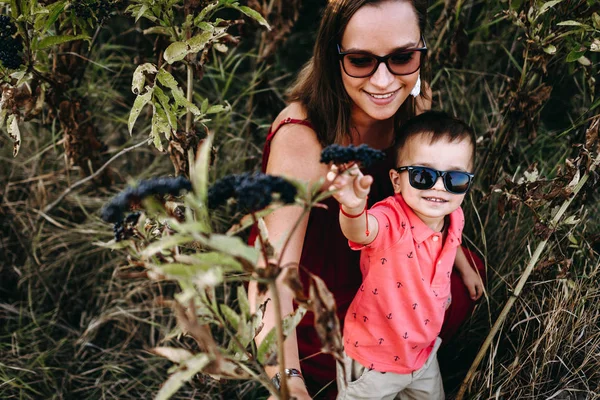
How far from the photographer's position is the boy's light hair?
170cm

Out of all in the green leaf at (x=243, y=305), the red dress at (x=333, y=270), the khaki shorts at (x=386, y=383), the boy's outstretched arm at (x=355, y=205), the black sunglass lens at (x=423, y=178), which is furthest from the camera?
the red dress at (x=333, y=270)

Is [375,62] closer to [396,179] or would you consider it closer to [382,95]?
[382,95]

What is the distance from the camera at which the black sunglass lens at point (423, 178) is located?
166 centimetres

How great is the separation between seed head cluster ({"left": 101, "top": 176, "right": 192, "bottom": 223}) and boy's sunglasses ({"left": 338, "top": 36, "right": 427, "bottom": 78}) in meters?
1.00

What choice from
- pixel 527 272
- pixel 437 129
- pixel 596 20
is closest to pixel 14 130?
pixel 437 129

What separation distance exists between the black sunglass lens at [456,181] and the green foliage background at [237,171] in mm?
205

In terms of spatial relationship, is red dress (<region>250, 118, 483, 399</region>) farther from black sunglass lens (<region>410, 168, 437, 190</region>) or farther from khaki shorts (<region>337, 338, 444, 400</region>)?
black sunglass lens (<region>410, 168, 437, 190</region>)

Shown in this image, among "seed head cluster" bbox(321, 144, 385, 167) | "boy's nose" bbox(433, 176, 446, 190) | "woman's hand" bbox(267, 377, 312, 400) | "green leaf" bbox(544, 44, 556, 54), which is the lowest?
"woman's hand" bbox(267, 377, 312, 400)

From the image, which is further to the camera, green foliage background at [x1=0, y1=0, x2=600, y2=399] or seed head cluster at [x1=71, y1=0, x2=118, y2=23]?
green foliage background at [x1=0, y1=0, x2=600, y2=399]

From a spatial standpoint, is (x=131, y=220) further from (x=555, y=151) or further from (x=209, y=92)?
(x=555, y=151)

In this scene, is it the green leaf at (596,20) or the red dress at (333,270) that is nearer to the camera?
the green leaf at (596,20)

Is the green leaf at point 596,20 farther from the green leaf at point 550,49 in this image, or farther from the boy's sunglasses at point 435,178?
the boy's sunglasses at point 435,178

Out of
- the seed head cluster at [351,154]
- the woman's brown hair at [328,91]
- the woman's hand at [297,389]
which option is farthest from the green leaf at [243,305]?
the woman's brown hair at [328,91]

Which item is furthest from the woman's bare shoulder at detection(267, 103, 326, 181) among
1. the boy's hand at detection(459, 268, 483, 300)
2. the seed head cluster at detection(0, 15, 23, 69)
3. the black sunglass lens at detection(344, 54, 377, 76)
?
the seed head cluster at detection(0, 15, 23, 69)
